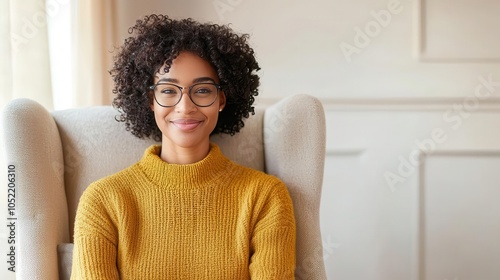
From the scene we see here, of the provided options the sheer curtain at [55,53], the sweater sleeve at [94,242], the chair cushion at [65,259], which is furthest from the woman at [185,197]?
the sheer curtain at [55,53]

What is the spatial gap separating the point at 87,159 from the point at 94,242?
296mm

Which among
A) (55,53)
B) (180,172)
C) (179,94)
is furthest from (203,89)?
(55,53)

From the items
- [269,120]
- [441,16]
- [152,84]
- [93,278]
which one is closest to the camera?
[93,278]

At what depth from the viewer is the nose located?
122 centimetres

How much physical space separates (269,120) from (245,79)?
14 centimetres

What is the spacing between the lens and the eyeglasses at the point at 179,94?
1244 millimetres

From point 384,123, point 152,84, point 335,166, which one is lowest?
point 335,166

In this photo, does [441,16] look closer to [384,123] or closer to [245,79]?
[384,123]

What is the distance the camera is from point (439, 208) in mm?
2004

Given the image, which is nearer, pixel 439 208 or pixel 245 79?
pixel 245 79

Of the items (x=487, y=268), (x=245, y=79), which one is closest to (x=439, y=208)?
(x=487, y=268)

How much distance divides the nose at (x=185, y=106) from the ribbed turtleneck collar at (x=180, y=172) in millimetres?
120

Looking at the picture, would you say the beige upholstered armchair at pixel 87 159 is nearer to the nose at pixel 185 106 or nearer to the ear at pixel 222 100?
the ear at pixel 222 100

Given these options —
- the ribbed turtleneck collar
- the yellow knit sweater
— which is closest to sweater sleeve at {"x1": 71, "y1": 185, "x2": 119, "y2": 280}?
the yellow knit sweater
